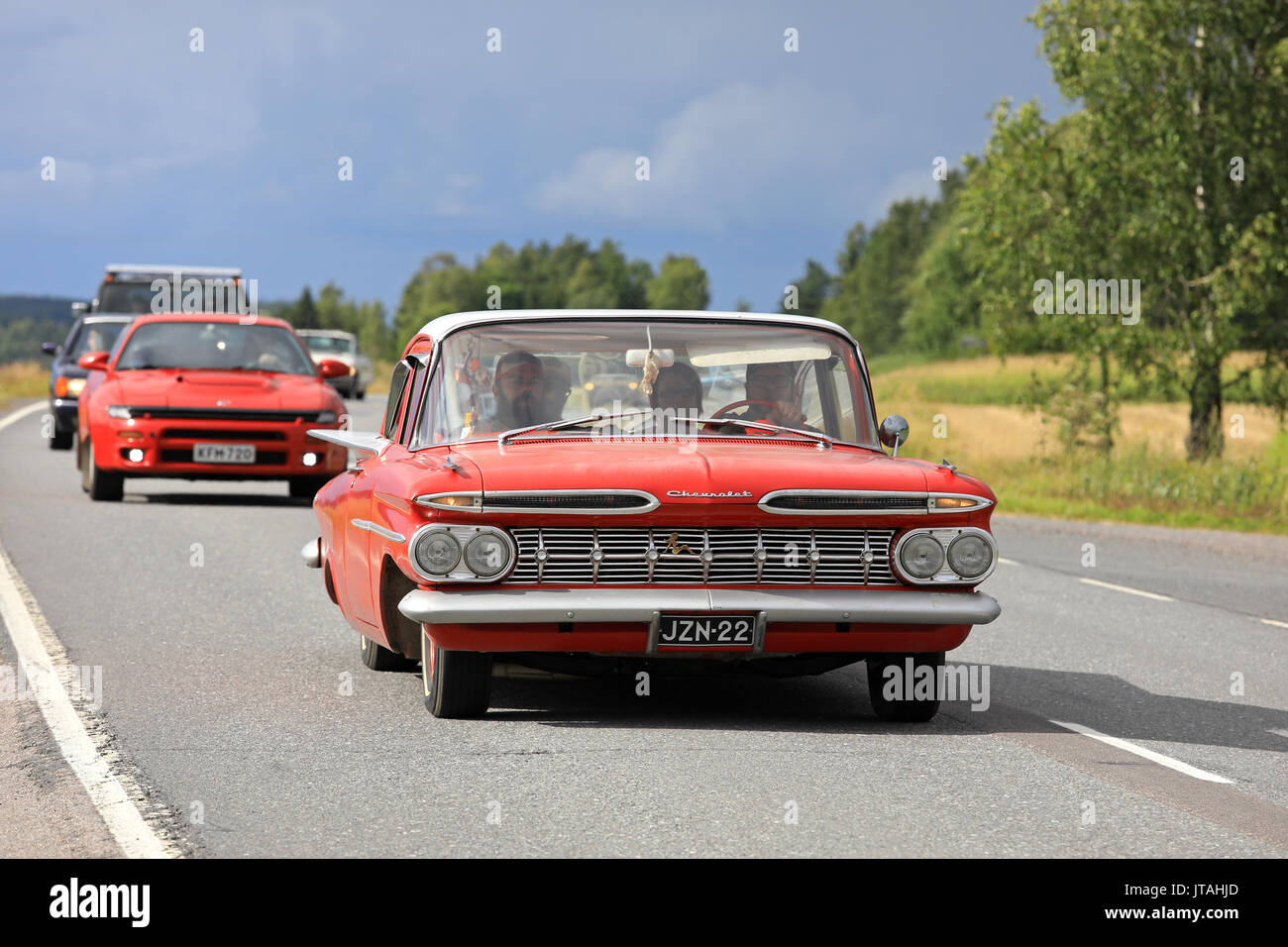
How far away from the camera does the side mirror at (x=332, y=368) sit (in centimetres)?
1791

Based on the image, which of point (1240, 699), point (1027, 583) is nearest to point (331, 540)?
point (1240, 699)

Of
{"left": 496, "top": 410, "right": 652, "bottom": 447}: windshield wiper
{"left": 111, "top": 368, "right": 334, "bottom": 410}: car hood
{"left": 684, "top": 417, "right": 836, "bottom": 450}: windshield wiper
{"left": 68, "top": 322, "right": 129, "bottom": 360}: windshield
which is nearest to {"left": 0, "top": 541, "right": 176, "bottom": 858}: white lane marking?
{"left": 496, "top": 410, "right": 652, "bottom": 447}: windshield wiper

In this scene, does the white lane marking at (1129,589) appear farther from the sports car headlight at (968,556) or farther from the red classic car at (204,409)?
the red classic car at (204,409)

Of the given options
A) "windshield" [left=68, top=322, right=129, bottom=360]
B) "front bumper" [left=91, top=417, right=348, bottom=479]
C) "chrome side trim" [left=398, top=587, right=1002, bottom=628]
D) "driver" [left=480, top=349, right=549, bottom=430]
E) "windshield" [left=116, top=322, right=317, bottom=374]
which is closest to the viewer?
"chrome side trim" [left=398, top=587, right=1002, bottom=628]

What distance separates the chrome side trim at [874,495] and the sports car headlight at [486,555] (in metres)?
0.93

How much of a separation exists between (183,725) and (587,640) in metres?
1.68

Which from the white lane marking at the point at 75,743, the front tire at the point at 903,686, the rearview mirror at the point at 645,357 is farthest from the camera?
the rearview mirror at the point at 645,357

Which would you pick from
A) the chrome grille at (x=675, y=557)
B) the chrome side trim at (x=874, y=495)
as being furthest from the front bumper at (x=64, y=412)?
the chrome side trim at (x=874, y=495)

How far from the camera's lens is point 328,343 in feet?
169

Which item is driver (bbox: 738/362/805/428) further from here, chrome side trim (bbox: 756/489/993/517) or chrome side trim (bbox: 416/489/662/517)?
chrome side trim (bbox: 416/489/662/517)

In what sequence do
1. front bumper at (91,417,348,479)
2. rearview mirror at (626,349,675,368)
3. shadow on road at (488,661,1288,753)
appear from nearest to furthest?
shadow on road at (488,661,1288,753) → rearview mirror at (626,349,675,368) → front bumper at (91,417,348,479)

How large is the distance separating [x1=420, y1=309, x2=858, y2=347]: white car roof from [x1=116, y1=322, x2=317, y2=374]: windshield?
10185mm

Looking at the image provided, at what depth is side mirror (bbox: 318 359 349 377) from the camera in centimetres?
1791
